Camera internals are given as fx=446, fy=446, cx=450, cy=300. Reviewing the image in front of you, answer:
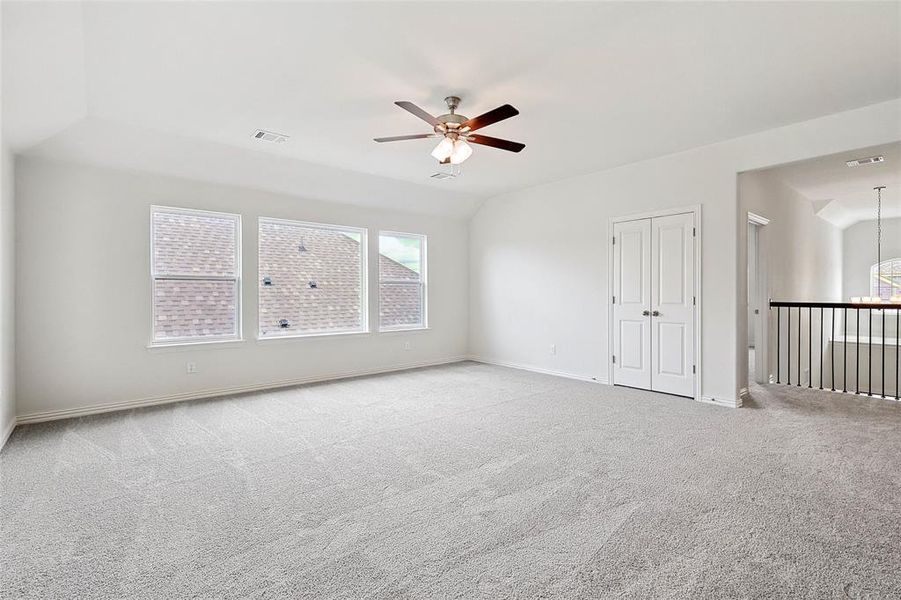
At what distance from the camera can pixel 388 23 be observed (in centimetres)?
254

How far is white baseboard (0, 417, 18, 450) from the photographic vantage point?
346 centimetres

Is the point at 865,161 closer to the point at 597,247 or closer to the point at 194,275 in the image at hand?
the point at 597,247

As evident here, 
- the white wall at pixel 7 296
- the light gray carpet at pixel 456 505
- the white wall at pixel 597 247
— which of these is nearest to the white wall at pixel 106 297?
the white wall at pixel 7 296

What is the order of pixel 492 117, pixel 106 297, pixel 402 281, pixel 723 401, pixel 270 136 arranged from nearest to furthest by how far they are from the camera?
pixel 492 117, pixel 270 136, pixel 106 297, pixel 723 401, pixel 402 281

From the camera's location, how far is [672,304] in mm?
5109

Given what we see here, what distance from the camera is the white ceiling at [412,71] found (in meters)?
2.47

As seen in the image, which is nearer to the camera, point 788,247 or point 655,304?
point 655,304

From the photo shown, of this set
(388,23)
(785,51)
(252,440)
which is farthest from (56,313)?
(785,51)

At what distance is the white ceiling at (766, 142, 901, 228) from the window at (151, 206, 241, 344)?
609cm

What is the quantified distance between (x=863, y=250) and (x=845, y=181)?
4648 mm

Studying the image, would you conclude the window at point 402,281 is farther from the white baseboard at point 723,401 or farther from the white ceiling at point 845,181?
the white ceiling at point 845,181

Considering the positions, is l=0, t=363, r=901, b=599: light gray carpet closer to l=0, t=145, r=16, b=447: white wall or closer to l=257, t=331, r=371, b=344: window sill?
l=0, t=145, r=16, b=447: white wall

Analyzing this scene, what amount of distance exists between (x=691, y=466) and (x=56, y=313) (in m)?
5.62

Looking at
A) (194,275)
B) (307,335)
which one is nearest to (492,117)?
(194,275)
